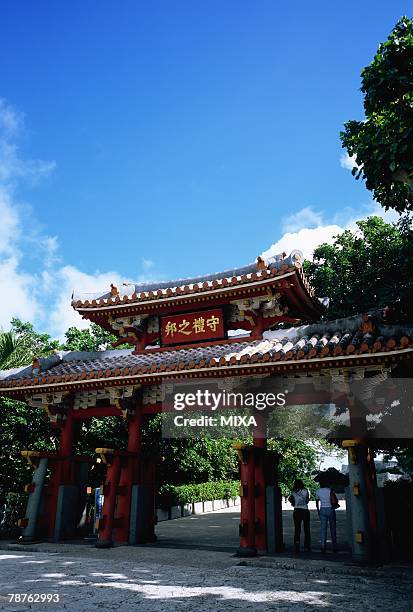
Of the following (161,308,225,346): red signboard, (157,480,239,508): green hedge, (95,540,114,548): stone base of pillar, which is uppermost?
(161,308,225,346): red signboard

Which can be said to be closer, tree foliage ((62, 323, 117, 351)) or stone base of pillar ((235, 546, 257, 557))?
stone base of pillar ((235, 546, 257, 557))

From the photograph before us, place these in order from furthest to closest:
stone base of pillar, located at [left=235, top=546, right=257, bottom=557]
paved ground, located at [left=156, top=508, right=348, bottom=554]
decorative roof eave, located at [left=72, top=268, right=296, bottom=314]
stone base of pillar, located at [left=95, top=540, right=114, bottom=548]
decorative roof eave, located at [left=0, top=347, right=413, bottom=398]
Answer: decorative roof eave, located at [left=72, top=268, right=296, bottom=314], paved ground, located at [left=156, top=508, right=348, bottom=554], stone base of pillar, located at [left=95, top=540, right=114, bottom=548], stone base of pillar, located at [left=235, top=546, right=257, bottom=557], decorative roof eave, located at [left=0, top=347, right=413, bottom=398]

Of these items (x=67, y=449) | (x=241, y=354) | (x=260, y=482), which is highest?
(x=241, y=354)

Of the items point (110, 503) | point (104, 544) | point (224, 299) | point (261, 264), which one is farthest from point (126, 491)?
point (261, 264)

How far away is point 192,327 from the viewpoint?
12648 millimetres

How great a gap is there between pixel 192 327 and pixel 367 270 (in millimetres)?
7609

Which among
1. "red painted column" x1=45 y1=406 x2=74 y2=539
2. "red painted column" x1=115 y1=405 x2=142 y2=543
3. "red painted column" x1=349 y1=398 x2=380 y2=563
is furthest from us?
"red painted column" x1=45 y1=406 x2=74 y2=539

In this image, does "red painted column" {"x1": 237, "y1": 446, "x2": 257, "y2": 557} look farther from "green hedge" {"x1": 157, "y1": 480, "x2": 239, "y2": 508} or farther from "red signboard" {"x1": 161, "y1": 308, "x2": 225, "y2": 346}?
"green hedge" {"x1": 157, "y1": 480, "x2": 239, "y2": 508}

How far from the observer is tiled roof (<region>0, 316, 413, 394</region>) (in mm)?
8719

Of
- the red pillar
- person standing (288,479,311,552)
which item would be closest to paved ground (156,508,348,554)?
person standing (288,479,311,552)

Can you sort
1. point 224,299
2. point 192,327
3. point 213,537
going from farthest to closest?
point 213,537 < point 192,327 < point 224,299

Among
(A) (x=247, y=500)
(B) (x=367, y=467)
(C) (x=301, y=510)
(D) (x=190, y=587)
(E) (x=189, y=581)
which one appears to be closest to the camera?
(D) (x=190, y=587)

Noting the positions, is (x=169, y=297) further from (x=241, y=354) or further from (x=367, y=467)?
(x=367, y=467)

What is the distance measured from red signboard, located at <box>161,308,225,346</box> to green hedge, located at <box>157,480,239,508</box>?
1092cm
